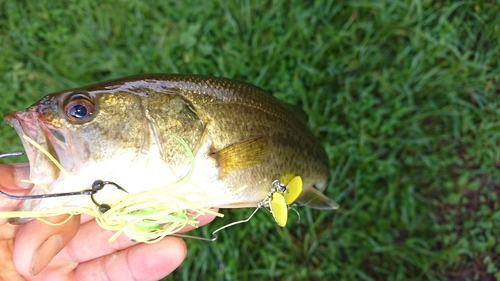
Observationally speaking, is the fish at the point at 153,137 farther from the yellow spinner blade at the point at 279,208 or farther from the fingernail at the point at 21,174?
the fingernail at the point at 21,174

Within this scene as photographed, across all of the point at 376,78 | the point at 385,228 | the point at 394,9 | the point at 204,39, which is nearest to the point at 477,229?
the point at 385,228

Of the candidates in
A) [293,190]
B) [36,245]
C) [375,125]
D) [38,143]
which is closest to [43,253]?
[36,245]

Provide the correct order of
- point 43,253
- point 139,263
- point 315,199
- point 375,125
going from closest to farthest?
1. point 43,253
2. point 139,263
3. point 315,199
4. point 375,125

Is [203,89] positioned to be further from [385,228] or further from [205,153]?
[385,228]

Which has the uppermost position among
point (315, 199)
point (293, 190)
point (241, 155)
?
point (241, 155)

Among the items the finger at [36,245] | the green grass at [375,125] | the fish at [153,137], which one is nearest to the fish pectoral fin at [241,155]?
the fish at [153,137]

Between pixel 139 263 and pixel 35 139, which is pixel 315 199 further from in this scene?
pixel 35 139

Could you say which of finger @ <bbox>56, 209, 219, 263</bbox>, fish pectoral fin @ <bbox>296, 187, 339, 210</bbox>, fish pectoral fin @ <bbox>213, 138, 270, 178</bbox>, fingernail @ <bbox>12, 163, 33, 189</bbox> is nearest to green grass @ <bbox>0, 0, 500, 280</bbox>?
fish pectoral fin @ <bbox>296, 187, 339, 210</bbox>

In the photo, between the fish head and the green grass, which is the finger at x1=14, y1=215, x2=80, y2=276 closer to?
the fish head
